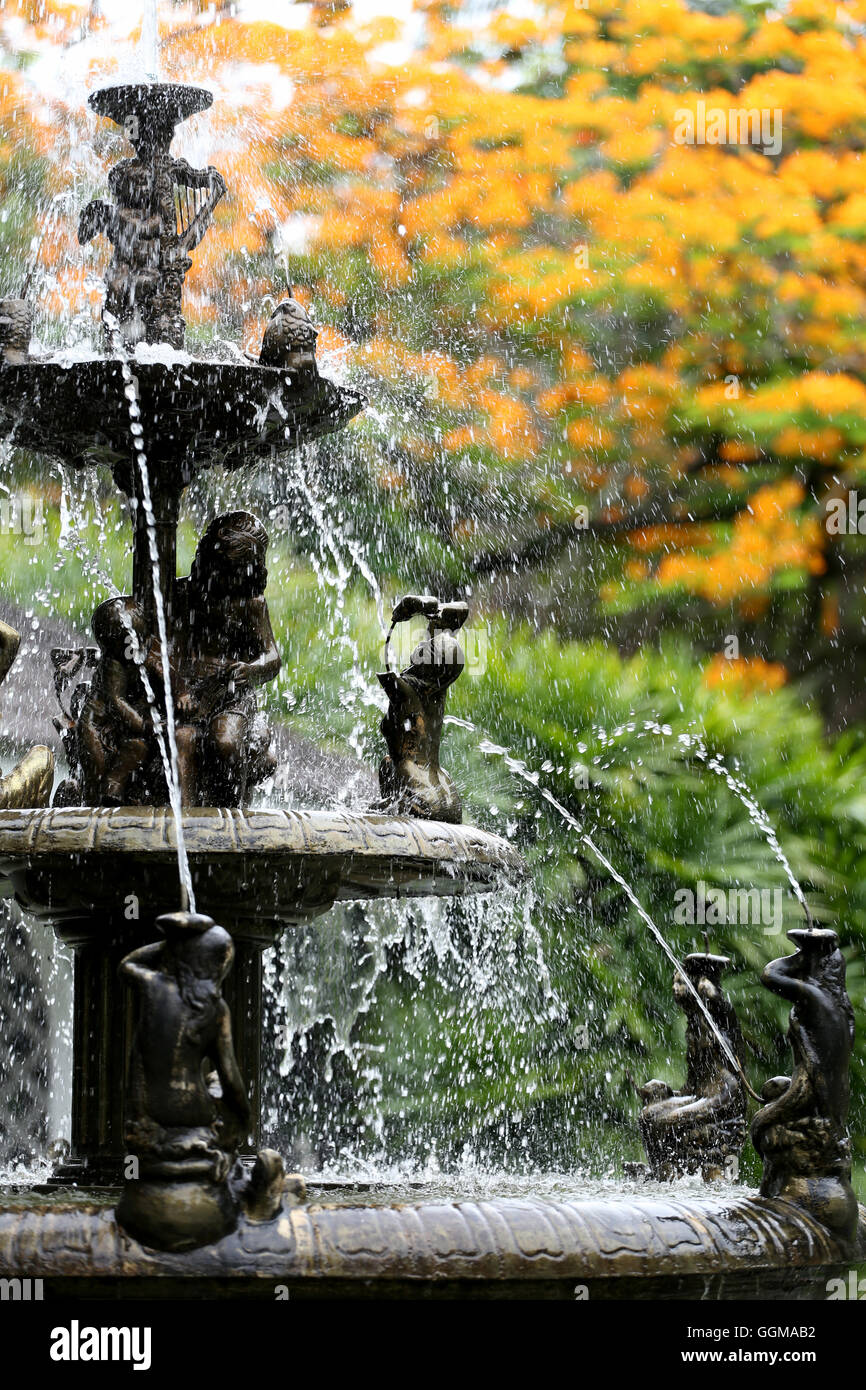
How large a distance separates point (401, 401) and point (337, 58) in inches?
105

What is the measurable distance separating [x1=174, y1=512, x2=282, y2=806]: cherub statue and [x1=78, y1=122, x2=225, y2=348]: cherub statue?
868 millimetres

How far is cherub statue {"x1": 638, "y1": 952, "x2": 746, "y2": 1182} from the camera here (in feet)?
23.1

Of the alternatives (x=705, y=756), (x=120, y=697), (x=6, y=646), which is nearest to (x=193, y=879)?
(x=120, y=697)

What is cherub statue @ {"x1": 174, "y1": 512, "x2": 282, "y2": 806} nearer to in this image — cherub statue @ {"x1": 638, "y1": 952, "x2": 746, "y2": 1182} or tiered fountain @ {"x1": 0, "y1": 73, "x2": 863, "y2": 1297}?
tiered fountain @ {"x1": 0, "y1": 73, "x2": 863, "y2": 1297}

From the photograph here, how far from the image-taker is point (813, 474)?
44.0 ft

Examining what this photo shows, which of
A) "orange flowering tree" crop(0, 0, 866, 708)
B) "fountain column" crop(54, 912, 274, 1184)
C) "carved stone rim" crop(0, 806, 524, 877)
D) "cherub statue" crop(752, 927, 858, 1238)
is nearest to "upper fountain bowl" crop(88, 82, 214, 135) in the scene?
"carved stone rim" crop(0, 806, 524, 877)

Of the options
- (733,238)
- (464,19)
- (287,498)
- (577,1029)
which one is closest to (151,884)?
(577,1029)

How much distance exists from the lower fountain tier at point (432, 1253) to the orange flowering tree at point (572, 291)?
8.08 m

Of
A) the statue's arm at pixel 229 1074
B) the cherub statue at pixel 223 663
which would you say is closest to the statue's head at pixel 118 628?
the cherub statue at pixel 223 663

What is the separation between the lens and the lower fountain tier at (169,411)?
20.6 feet

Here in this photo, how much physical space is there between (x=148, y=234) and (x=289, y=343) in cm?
91

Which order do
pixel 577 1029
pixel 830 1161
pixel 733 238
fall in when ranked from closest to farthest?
pixel 830 1161 < pixel 577 1029 < pixel 733 238

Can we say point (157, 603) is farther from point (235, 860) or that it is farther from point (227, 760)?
point (235, 860)

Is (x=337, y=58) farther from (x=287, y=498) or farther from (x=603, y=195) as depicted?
(x=287, y=498)
